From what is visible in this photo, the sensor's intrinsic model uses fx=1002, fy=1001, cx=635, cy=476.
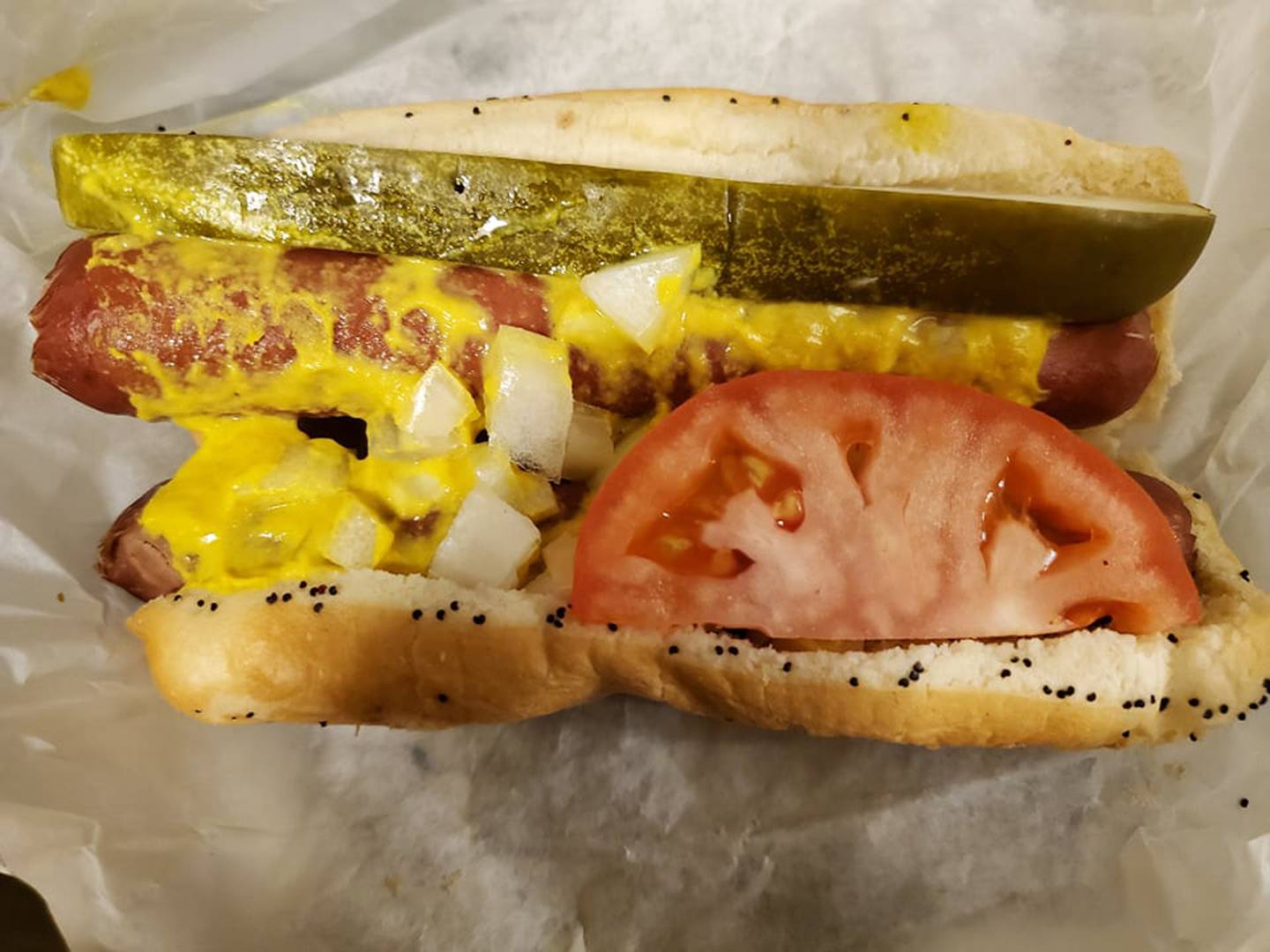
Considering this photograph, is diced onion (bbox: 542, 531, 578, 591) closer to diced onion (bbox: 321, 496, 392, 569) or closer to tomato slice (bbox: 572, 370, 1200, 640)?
tomato slice (bbox: 572, 370, 1200, 640)

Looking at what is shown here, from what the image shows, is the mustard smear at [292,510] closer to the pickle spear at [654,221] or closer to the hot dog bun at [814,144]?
the pickle spear at [654,221]

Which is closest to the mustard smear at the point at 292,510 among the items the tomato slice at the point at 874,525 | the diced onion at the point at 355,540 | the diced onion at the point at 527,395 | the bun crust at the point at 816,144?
the diced onion at the point at 355,540

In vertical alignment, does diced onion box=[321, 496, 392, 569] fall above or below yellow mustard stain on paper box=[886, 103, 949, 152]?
below

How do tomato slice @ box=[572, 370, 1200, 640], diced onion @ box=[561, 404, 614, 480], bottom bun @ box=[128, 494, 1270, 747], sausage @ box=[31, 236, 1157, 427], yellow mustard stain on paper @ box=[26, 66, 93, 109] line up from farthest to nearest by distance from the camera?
yellow mustard stain on paper @ box=[26, 66, 93, 109] → diced onion @ box=[561, 404, 614, 480] → sausage @ box=[31, 236, 1157, 427] → bottom bun @ box=[128, 494, 1270, 747] → tomato slice @ box=[572, 370, 1200, 640]

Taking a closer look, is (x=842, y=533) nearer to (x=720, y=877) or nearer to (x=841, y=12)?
(x=720, y=877)

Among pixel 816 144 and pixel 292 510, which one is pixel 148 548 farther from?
pixel 816 144

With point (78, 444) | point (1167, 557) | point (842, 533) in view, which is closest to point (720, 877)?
point (842, 533)

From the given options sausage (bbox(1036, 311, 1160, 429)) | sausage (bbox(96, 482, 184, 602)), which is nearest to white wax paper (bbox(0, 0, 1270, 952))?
sausage (bbox(96, 482, 184, 602))
